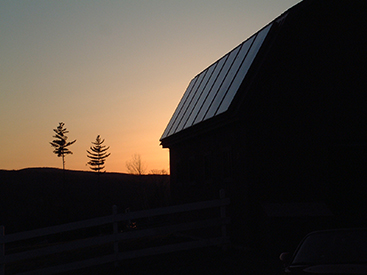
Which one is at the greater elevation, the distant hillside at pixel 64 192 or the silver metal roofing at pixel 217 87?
the silver metal roofing at pixel 217 87

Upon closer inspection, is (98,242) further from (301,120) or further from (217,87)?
(217,87)

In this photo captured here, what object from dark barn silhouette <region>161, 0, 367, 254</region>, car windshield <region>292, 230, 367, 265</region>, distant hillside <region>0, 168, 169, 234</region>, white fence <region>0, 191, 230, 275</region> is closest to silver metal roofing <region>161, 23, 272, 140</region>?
dark barn silhouette <region>161, 0, 367, 254</region>

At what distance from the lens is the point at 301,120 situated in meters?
14.6

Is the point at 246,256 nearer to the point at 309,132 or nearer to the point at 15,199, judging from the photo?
the point at 309,132

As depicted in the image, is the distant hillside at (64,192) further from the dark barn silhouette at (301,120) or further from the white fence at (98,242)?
the dark barn silhouette at (301,120)

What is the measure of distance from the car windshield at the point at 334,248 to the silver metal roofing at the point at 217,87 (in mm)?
7888

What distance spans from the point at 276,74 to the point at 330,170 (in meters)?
3.32

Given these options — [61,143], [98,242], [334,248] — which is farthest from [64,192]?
[334,248]

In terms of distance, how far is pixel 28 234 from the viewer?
1306cm

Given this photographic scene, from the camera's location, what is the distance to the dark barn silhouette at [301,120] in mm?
14188

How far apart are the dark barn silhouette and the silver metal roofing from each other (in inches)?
4.7

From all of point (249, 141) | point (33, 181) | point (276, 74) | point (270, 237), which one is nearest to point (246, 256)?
point (270, 237)

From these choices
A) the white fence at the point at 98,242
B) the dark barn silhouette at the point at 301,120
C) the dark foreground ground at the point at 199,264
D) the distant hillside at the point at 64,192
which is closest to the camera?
the dark foreground ground at the point at 199,264

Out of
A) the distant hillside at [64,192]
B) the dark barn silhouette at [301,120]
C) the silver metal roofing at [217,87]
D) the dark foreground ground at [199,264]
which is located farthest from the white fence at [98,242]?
the distant hillside at [64,192]
